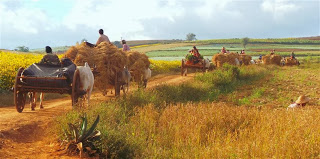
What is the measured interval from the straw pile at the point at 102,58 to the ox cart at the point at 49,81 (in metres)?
2.13

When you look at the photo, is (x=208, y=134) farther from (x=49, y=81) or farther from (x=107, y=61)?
(x=107, y=61)

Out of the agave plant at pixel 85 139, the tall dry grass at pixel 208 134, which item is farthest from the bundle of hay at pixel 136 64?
the agave plant at pixel 85 139

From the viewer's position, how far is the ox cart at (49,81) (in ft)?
27.0

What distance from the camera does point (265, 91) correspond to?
631 inches

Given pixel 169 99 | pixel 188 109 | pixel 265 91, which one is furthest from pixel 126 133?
pixel 265 91

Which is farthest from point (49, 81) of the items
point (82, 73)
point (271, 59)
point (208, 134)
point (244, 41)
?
point (244, 41)

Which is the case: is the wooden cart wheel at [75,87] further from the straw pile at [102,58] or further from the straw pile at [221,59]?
the straw pile at [221,59]

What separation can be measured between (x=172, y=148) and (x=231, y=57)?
2453cm

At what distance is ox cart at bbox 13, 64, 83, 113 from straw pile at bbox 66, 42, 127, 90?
213 centimetres

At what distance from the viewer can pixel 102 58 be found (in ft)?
35.9

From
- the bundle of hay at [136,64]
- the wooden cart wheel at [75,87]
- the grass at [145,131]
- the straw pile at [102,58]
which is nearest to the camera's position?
the grass at [145,131]

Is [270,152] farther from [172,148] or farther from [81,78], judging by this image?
[81,78]

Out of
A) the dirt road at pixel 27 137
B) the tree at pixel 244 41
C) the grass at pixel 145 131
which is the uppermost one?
the tree at pixel 244 41

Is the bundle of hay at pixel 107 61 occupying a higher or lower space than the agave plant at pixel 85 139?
higher
